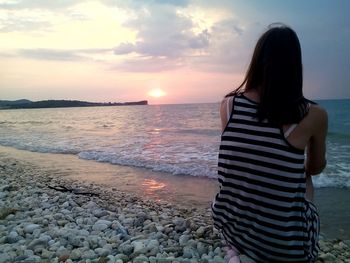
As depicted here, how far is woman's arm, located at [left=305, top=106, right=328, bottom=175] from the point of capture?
7.42 feet

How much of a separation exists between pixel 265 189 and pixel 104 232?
2975 millimetres

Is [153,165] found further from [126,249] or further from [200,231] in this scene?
[126,249]

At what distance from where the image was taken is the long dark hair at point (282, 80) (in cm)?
219

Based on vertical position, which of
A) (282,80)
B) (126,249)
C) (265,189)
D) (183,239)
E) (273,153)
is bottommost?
(183,239)

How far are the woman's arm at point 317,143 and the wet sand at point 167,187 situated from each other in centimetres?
341

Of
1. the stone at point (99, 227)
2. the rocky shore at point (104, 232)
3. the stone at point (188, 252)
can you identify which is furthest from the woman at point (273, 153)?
the stone at point (99, 227)

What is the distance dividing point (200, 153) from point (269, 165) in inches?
467

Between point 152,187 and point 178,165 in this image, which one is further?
point 178,165

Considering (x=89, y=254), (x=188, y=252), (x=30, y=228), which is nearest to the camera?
(x=89, y=254)

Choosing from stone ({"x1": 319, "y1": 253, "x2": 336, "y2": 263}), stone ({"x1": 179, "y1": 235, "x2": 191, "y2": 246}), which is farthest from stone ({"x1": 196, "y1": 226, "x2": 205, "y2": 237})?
stone ({"x1": 319, "y1": 253, "x2": 336, "y2": 263})

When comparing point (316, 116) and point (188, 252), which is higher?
point (316, 116)

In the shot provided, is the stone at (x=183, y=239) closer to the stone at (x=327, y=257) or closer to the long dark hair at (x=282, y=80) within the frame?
the stone at (x=327, y=257)

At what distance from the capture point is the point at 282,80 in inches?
87.2

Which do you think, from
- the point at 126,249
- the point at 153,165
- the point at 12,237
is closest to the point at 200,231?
the point at 126,249
